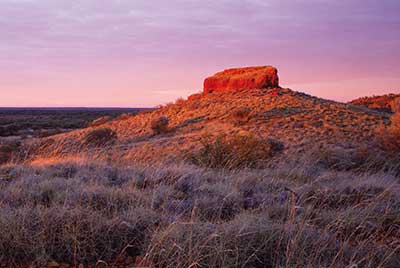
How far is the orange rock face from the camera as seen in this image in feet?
115

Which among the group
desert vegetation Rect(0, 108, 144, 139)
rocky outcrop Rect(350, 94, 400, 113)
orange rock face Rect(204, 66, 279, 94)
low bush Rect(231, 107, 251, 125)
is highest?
orange rock face Rect(204, 66, 279, 94)

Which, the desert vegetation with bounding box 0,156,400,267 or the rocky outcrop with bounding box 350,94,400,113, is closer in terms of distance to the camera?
the desert vegetation with bounding box 0,156,400,267

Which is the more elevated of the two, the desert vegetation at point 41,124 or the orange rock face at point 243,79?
the orange rock face at point 243,79

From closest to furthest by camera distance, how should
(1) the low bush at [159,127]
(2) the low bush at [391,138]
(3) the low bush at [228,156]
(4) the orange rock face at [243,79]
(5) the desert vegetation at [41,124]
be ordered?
(3) the low bush at [228,156], (2) the low bush at [391,138], (1) the low bush at [159,127], (4) the orange rock face at [243,79], (5) the desert vegetation at [41,124]

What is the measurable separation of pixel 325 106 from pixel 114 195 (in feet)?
87.7

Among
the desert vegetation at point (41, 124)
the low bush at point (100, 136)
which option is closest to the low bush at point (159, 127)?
the low bush at point (100, 136)

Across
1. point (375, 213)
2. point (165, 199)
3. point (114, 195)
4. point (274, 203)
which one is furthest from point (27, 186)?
point (375, 213)

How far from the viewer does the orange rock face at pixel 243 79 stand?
3512 centimetres

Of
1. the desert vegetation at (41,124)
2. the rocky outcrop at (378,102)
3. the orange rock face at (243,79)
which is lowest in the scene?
the desert vegetation at (41,124)

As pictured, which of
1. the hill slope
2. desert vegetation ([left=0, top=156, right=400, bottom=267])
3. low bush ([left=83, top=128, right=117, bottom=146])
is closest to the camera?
desert vegetation ([left=0, top=156, right=400, bottom=267])

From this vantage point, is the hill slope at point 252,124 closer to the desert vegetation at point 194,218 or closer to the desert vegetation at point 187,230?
the desert vegetation at point 194,218

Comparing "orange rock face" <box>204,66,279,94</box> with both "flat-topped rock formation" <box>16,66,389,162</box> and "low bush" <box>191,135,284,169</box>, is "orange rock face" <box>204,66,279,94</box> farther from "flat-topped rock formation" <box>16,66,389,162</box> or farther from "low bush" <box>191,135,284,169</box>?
"low bush" <box>191,135,284,169</box>

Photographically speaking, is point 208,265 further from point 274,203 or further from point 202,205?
point 274,203

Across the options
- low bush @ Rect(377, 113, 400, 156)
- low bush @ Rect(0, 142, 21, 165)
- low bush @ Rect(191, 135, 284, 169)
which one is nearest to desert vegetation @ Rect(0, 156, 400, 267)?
low bush @ Rect(191, 135, 284, 169)
